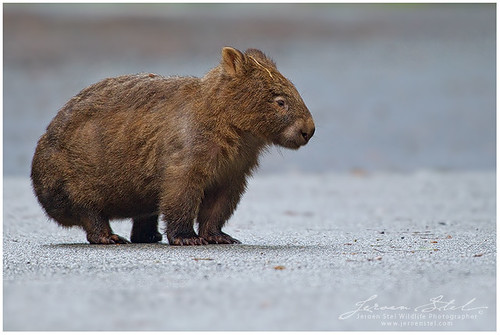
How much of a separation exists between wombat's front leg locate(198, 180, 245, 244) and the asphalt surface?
33 centimetres

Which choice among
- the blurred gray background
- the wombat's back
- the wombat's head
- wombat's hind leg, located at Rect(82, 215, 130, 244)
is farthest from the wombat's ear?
the blurred gray background

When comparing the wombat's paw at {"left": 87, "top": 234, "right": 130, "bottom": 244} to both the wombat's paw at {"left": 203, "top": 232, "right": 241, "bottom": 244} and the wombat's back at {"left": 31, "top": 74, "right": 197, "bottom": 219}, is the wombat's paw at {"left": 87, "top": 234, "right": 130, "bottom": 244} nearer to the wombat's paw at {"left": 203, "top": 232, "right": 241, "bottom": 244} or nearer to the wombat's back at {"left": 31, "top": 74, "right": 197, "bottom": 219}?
the wombat's back at {"left": 31, "top": 74, "right": 197, "bottom": 219}

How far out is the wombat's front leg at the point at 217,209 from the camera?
8750 mm

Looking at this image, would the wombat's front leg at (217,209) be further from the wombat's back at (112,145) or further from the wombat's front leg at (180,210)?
the wombat's back at (112,145)

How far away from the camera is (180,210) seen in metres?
8.37

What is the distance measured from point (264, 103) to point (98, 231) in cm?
185

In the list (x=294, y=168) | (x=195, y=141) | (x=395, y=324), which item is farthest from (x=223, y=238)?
(x=294, y=168)

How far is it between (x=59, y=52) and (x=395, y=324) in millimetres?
21306

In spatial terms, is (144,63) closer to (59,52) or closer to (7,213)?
(59,52)

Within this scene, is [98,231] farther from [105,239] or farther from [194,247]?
[194,247]

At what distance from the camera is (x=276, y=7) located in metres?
33.3

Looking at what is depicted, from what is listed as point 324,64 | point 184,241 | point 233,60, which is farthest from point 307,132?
point 324,64
